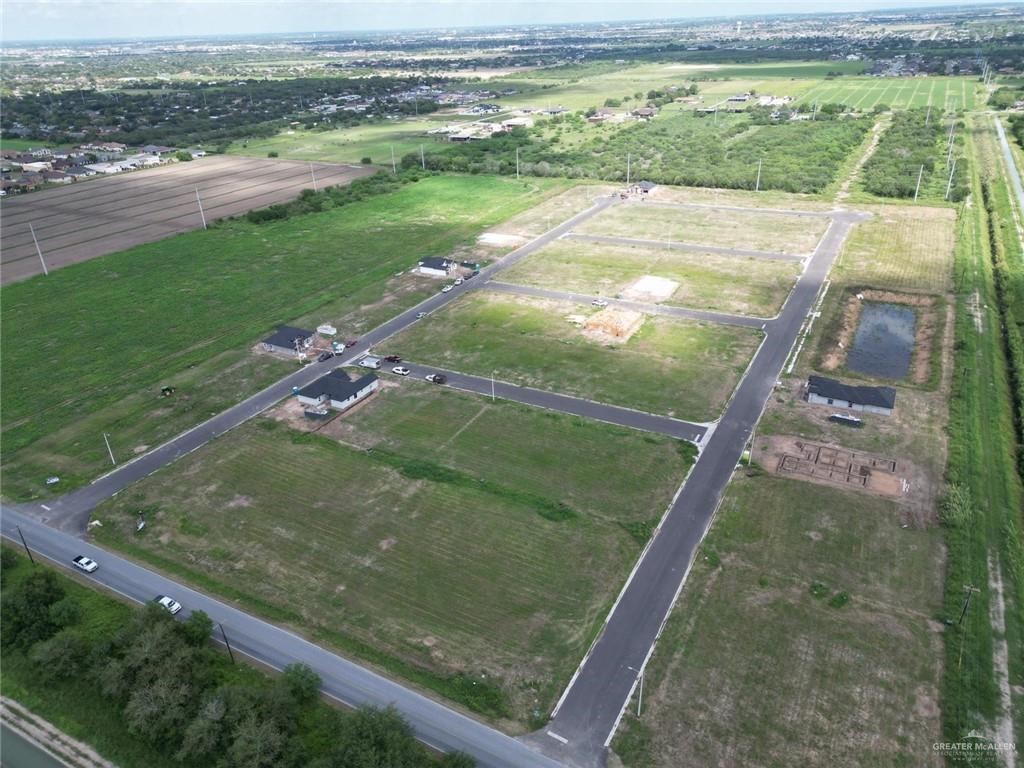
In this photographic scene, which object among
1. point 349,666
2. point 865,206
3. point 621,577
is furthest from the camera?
point 865,206

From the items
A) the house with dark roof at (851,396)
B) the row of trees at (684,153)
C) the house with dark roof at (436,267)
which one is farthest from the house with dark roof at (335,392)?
the row of trees at (684,153)

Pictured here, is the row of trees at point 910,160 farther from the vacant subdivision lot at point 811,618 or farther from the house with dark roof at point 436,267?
the house with dark roof at point 436,267

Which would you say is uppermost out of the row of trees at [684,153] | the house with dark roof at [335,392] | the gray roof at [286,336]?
the row of trees at [684,153]

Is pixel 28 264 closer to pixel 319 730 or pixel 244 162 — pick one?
pixel 244 162

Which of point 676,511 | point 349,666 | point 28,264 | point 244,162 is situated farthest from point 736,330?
point 244,162

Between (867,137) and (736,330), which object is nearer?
(736,330)

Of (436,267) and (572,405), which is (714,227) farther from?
(572,405)
